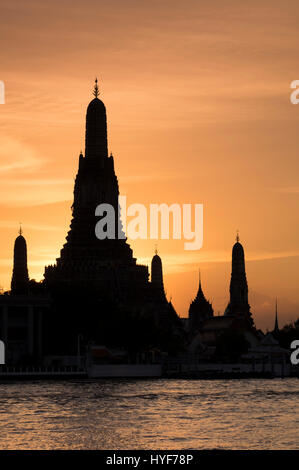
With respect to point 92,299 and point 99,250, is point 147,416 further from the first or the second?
Result: point 99,250

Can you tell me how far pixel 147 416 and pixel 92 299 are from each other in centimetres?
7199

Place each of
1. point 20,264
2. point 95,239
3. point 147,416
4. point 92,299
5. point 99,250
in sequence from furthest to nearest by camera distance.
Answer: point 20,264 < point 95,239 < point 99,250 < point 92,299 < point 147,416

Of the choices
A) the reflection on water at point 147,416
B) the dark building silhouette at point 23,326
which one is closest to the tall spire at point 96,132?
the dark building silhouette at point 23,326

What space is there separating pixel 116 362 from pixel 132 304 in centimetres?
4094

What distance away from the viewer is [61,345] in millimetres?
145500

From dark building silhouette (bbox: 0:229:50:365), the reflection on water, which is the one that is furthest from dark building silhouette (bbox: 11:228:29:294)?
the reflection on water

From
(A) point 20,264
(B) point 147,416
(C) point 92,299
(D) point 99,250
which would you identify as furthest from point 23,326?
(B) point 147,416

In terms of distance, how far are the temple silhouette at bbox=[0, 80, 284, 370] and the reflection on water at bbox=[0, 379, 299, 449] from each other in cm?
2416

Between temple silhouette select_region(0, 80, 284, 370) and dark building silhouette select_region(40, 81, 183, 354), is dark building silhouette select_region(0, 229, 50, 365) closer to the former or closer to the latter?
temple silhouette select_region(0, 80, 284, 370)

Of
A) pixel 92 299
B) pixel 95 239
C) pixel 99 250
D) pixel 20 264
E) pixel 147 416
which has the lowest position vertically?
pixel 147 416

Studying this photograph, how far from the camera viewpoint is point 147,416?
81.0 meters

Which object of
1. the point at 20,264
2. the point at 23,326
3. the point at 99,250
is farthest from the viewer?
the point at 20,264
